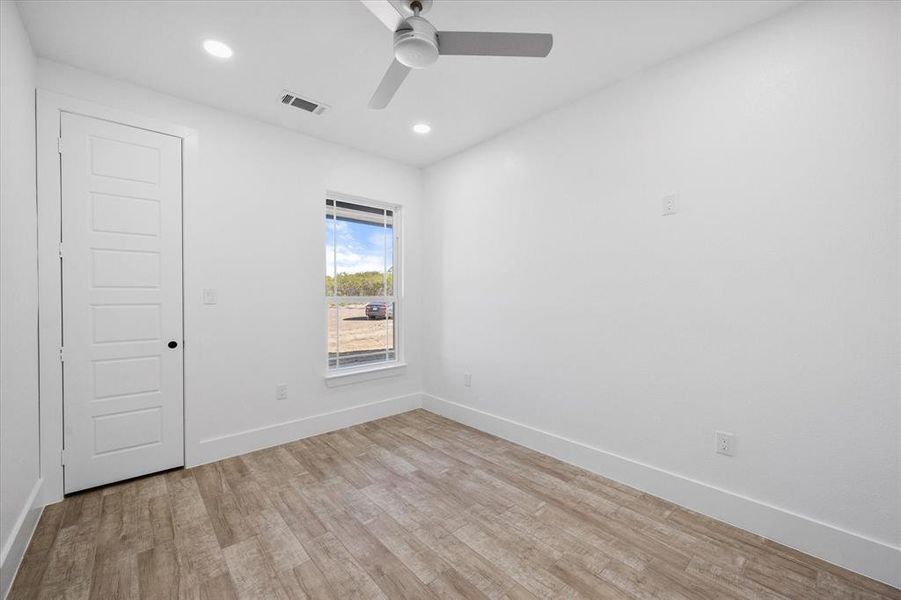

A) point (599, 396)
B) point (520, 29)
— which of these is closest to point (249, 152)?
point (520, 29)

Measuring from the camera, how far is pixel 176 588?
165 cm

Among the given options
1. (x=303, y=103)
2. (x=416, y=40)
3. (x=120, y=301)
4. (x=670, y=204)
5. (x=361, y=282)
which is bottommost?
(x=120, y=301)

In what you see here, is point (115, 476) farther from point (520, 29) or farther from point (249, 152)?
point (520, 29)

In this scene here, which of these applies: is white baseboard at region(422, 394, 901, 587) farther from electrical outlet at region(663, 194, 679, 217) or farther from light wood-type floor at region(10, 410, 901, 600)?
electrical outlet at region(663, 194, 679, 217)

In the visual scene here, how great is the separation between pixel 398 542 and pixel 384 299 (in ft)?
8.31

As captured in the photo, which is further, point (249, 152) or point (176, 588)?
point (249, 152)

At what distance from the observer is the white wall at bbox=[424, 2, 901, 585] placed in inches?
68.5

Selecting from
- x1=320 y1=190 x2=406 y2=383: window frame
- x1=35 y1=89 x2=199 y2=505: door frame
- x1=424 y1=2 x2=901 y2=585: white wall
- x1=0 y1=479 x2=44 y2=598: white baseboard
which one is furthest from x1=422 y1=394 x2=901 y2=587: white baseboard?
x1=35 y1=89 x2=199 y2=505: door frame

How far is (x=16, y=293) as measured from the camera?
186 centimetres

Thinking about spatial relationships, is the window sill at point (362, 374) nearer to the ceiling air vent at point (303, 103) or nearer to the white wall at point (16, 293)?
the white wall at point (16, 293)

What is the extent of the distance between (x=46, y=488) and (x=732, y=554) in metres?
3.84

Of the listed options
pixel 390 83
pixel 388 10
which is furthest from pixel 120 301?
pixel 388 10

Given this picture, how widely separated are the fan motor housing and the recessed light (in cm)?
122

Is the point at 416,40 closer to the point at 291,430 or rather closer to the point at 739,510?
the point at 739,510
